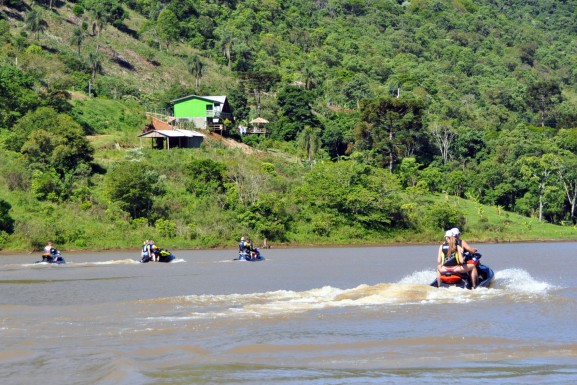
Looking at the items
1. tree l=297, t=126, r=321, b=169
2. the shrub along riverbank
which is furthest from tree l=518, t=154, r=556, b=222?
tree l=297, t=126, r=321, b=169

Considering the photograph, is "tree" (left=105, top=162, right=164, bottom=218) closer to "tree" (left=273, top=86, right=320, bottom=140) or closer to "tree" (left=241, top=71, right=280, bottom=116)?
"tree" (left=273, top=86, right=320, bottom=140)

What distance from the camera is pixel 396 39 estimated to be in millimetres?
163375

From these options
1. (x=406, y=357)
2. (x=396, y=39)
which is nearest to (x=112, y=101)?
(x=406, y=357)

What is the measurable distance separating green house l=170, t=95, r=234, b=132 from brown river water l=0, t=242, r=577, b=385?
163 feet

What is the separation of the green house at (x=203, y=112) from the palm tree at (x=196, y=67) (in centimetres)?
2029

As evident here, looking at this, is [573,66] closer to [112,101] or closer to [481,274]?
[112,101]

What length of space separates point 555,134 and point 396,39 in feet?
245

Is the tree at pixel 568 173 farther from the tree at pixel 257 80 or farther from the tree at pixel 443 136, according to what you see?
the tree at pixel 257 80

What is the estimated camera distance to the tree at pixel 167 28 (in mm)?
114562

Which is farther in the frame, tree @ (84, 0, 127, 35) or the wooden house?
tree @ (84, 0, 127, 35)

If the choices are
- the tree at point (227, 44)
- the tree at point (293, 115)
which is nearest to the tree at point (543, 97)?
the tree at point (293, 115)

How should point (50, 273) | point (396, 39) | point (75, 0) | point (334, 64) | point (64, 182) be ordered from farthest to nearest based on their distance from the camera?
point (396, 39) → point (334, 64) → point (75, 0) → point (64, 182) → point (50, 273)

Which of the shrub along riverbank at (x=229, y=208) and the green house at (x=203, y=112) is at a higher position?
the green house at (x=203, y=112)

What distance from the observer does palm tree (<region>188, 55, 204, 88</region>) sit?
10150 centimetres
